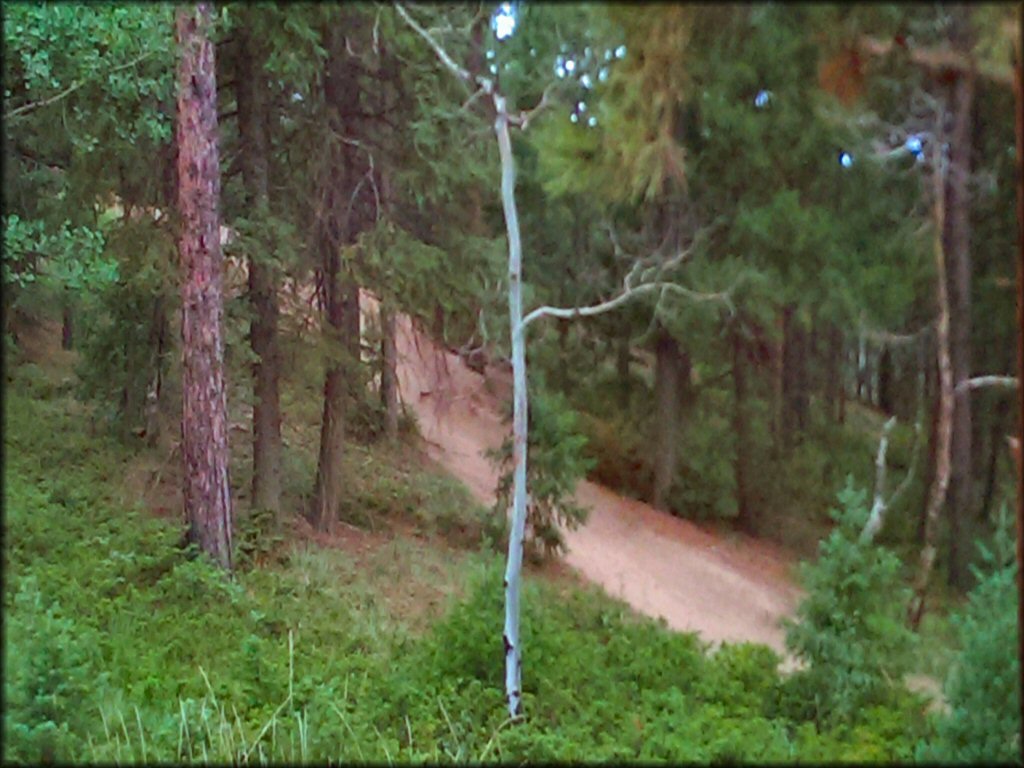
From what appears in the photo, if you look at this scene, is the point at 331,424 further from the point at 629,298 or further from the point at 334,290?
the point at 629,298

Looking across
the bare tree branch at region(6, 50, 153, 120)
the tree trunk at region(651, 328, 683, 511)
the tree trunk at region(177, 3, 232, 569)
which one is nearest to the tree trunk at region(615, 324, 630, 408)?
the tree trunk at region(651, 328, 683, 511)

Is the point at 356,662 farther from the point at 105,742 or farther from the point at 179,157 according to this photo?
the point at 179,157

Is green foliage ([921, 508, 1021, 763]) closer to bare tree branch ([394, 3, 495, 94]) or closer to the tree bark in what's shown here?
bare tree branch ([394, 3, 495, 94])

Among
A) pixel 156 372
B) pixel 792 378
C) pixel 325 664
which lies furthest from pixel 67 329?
pixel 792 378

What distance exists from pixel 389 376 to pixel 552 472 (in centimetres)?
279

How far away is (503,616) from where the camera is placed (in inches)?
206

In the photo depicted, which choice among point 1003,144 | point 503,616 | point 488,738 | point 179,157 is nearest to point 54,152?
point 179,157

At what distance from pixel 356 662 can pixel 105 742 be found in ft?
6.81

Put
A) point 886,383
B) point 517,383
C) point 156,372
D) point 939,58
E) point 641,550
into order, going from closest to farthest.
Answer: point 939,58, point 886,383, point 517,383, point 641,550, point 156,372

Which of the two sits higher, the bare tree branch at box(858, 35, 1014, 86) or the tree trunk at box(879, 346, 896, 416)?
the bare tree branch at box(858, 35, 1014, 86)

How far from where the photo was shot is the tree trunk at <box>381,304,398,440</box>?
7953 mm

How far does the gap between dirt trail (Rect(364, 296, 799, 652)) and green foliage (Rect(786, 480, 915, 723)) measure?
0.21 m

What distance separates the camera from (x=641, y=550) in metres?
5.70

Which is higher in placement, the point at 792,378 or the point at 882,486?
the point at 792,378
